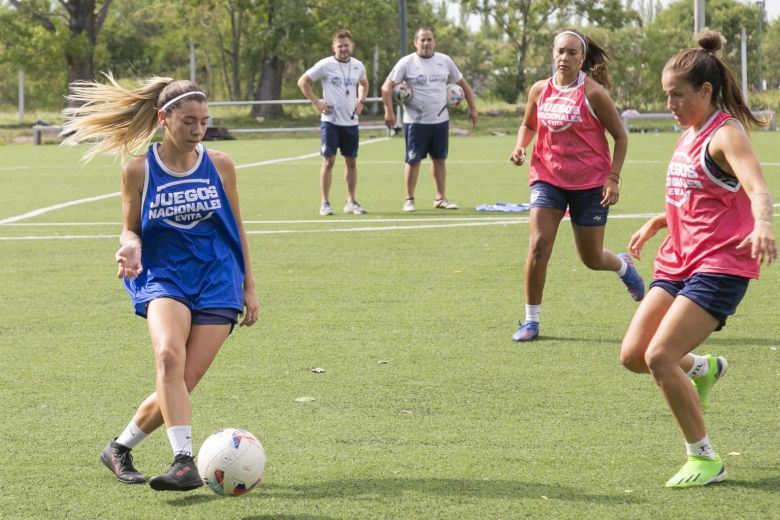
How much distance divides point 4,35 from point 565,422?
49373 mm

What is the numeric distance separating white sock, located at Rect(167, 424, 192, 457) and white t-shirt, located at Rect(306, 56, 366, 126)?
11.1m

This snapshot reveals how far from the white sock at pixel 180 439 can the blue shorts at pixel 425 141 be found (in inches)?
444

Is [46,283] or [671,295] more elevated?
[671,295]

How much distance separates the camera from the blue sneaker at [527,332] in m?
8.22

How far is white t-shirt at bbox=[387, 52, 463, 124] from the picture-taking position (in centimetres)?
1597

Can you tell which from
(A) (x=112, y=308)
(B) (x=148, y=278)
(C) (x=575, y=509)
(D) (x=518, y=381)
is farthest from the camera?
(A) (x=112, y=308)

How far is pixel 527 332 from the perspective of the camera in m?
8.24

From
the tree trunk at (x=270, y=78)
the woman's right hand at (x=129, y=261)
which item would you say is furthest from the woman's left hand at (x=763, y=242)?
the tree trunk at (x=270, y=78)

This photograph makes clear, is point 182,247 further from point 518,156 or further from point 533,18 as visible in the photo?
point 533,18

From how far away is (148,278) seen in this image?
17.5ft

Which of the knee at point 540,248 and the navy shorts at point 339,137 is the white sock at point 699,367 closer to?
the knee at point 540,248

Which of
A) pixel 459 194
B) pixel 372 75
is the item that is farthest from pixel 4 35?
pixel 459 194

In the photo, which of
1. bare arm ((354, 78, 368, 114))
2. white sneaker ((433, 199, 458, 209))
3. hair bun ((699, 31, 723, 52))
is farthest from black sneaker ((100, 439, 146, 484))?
white sneaker ((433, 199, 458, 209))

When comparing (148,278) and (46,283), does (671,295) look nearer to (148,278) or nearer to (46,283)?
(148,278)
